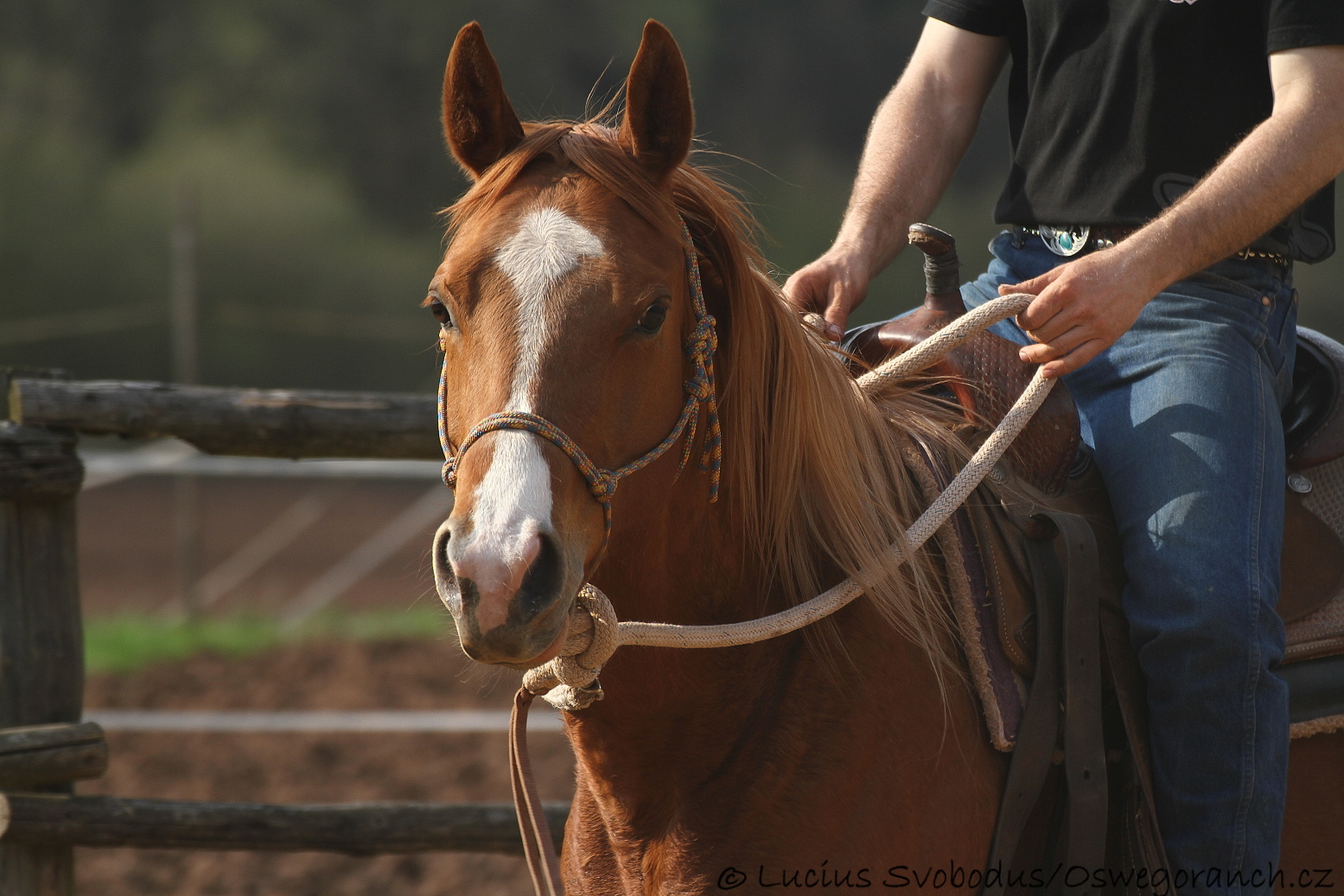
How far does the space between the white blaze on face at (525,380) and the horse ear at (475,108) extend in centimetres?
21

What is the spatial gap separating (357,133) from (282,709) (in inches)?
695

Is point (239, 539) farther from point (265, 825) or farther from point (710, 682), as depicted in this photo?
point (710, 682)

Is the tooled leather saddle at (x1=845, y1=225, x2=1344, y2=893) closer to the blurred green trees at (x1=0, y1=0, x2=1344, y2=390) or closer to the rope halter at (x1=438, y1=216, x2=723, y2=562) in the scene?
the rope halter at (x1=438, y1=216, x2=723, y2=562)

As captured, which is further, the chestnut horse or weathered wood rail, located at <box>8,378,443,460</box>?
weathered wood rail, located at <box>8,378,443,460</box>

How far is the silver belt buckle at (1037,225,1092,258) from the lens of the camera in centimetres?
206

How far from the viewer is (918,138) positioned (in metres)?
2.38

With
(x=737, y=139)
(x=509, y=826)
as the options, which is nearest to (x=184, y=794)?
(x=509, y=826)

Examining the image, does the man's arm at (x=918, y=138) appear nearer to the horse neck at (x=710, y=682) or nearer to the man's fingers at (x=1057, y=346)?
the man's fingers at (x=1057, y=346)

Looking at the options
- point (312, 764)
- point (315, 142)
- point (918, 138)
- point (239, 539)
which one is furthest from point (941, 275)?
point (315, 142)

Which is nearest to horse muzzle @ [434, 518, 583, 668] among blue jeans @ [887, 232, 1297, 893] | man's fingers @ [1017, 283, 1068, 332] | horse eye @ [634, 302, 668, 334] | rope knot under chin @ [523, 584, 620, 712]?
rope knot under chin @ [523, 584, 620, 712]

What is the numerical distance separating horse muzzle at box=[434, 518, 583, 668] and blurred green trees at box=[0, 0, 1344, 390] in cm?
1535

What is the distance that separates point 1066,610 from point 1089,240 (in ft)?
2.28

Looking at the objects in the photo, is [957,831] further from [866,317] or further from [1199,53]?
[866,317]

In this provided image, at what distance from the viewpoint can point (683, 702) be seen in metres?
1.67
